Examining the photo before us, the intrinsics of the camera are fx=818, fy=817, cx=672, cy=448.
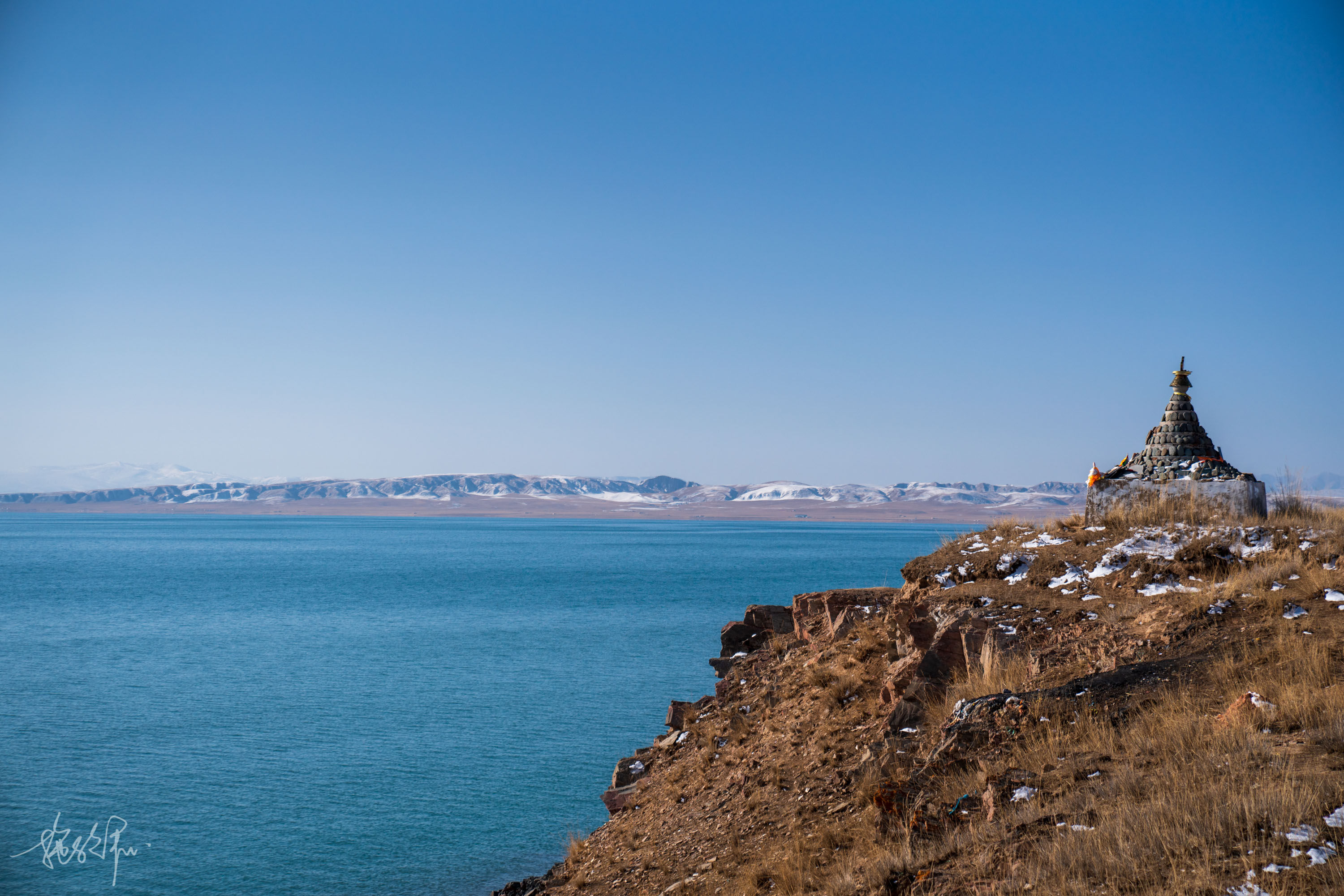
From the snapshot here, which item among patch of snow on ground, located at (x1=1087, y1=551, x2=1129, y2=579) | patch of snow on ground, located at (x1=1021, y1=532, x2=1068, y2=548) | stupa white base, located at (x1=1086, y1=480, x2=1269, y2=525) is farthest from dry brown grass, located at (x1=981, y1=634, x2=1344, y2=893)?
stupa white base, located at (x1=1086, y1=480, x2=1269, y2=525)

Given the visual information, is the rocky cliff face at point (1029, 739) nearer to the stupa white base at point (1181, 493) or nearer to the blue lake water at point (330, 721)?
the stupa white base at point (1181, 493)

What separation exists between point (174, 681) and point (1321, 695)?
38.6m

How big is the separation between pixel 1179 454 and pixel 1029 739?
9.23m

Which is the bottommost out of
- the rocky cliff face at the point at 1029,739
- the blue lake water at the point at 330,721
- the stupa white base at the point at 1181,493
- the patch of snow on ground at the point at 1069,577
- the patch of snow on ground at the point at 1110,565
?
the blue lake water at the point at 330,721

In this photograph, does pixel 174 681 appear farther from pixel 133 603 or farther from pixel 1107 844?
pixel 1107 844

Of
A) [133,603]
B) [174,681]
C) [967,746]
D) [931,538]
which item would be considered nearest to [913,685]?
[967,746]

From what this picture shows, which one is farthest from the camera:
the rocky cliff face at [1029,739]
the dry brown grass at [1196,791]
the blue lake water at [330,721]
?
the blue lake water at [330,721]

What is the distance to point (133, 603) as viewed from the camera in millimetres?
59594

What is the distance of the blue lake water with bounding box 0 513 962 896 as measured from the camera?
18.4 metres

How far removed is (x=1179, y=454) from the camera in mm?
14945

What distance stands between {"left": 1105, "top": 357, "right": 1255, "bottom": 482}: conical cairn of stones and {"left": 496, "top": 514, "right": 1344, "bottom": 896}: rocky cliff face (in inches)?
64.9

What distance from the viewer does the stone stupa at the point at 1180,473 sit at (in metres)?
14.1

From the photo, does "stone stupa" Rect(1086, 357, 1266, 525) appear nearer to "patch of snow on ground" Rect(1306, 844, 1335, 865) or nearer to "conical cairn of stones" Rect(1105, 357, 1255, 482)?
"conical cairn of stones" Rect(1105, 357, 1255, 482)

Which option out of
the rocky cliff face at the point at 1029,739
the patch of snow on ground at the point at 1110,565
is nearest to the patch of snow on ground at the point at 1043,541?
the rocky cliff face at the point at 1029,739
